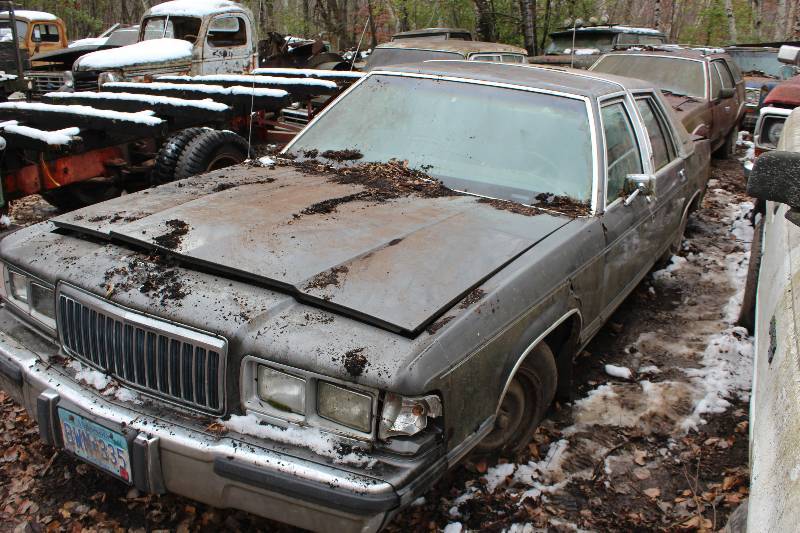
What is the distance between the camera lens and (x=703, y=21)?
27484 mm

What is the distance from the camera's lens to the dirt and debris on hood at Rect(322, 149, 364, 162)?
374 cm

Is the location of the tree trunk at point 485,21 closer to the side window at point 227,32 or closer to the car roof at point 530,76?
the side window at point 227,32

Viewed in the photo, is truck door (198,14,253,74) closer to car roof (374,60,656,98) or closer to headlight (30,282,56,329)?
car roof (374,60,656,98)

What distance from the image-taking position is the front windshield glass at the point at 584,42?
13.5 m

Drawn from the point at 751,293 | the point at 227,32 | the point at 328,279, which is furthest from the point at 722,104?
the point at 328,279

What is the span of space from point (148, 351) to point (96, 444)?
1.25ft

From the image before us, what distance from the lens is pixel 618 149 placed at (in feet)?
12.0

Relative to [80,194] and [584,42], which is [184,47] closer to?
[80,194]

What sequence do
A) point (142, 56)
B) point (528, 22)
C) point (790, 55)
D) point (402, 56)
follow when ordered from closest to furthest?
point (790, 55), point (142, 56), point (402, 56), point (528, 22)

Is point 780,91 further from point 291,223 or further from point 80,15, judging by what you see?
point 80,15

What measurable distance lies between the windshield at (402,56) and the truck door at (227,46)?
1972 mm

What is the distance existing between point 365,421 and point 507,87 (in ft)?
7.39

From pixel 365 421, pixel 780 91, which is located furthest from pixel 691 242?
pixel 365 421

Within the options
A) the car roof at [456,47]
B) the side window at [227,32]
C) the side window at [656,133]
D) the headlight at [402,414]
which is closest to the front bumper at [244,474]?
the headlight at [402,414]
